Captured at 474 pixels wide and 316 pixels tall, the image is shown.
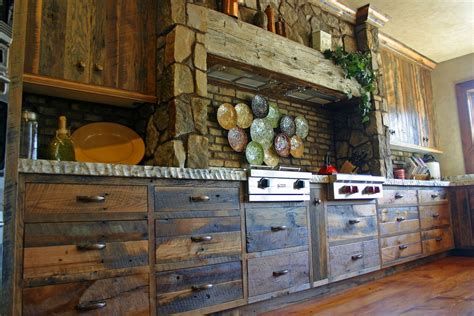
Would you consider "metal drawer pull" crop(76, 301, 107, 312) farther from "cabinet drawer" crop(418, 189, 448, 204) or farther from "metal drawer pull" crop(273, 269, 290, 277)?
"cabinet drawer" crop(418, 189, 448, 204)

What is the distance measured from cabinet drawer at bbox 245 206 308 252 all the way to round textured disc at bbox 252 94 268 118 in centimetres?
116

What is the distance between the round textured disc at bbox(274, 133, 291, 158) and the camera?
3.58m

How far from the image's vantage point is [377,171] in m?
3.93

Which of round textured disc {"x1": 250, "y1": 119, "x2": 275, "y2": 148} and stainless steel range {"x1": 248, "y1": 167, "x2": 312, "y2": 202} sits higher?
round textured disc {"x1": 250, "y1": 119, "x2": 275, "y2": 148}

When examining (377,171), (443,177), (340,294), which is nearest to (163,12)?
(340,294)

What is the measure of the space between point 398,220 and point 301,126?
1311mm

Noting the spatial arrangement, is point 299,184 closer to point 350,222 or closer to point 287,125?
point 350,222

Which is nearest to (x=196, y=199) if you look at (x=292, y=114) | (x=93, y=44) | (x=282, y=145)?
(x=93, y=44)

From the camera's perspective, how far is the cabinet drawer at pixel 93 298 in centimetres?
152

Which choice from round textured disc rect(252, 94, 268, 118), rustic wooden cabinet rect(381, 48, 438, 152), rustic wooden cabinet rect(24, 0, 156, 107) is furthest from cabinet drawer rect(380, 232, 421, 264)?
rustic wooden cabinet rect(24, 0, 156, 107)

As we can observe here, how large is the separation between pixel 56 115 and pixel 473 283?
3.28 meters

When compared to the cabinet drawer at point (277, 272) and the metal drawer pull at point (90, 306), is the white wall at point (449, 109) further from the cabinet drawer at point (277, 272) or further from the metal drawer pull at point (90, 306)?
the metal drawer pull at point (90, 306)

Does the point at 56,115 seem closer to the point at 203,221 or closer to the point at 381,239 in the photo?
the point at 203,221

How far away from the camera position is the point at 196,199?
2066 millimetres
